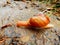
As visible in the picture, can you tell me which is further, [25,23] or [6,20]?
[6,20]

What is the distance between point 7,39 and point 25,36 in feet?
0.56

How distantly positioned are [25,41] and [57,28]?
41 centimetres

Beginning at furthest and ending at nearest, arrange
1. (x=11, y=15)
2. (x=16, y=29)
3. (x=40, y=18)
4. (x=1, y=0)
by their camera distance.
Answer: (x=1, y=0) < (x=11, y=15) < (x=16, y=29) < (x=40, y=18)

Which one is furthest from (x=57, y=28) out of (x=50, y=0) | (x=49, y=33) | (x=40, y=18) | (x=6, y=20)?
(x=50, y=0)

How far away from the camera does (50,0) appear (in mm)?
4047

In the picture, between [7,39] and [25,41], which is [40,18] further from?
[7,39]

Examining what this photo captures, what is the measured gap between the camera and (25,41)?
165cm

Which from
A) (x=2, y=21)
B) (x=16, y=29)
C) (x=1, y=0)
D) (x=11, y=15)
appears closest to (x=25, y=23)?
(x=16, y=29)

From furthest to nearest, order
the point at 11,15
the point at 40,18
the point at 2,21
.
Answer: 1. the point at 11,15
2. the point at 2,21
3. the point at 40,18

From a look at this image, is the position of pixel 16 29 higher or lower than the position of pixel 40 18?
lower

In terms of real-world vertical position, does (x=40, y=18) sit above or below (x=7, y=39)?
above

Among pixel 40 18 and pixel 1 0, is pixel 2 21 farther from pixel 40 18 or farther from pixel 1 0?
pixel 1 0

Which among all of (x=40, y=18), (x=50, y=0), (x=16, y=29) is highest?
(x=40, y=18)

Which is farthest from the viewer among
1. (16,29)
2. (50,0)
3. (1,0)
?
(50,0)
